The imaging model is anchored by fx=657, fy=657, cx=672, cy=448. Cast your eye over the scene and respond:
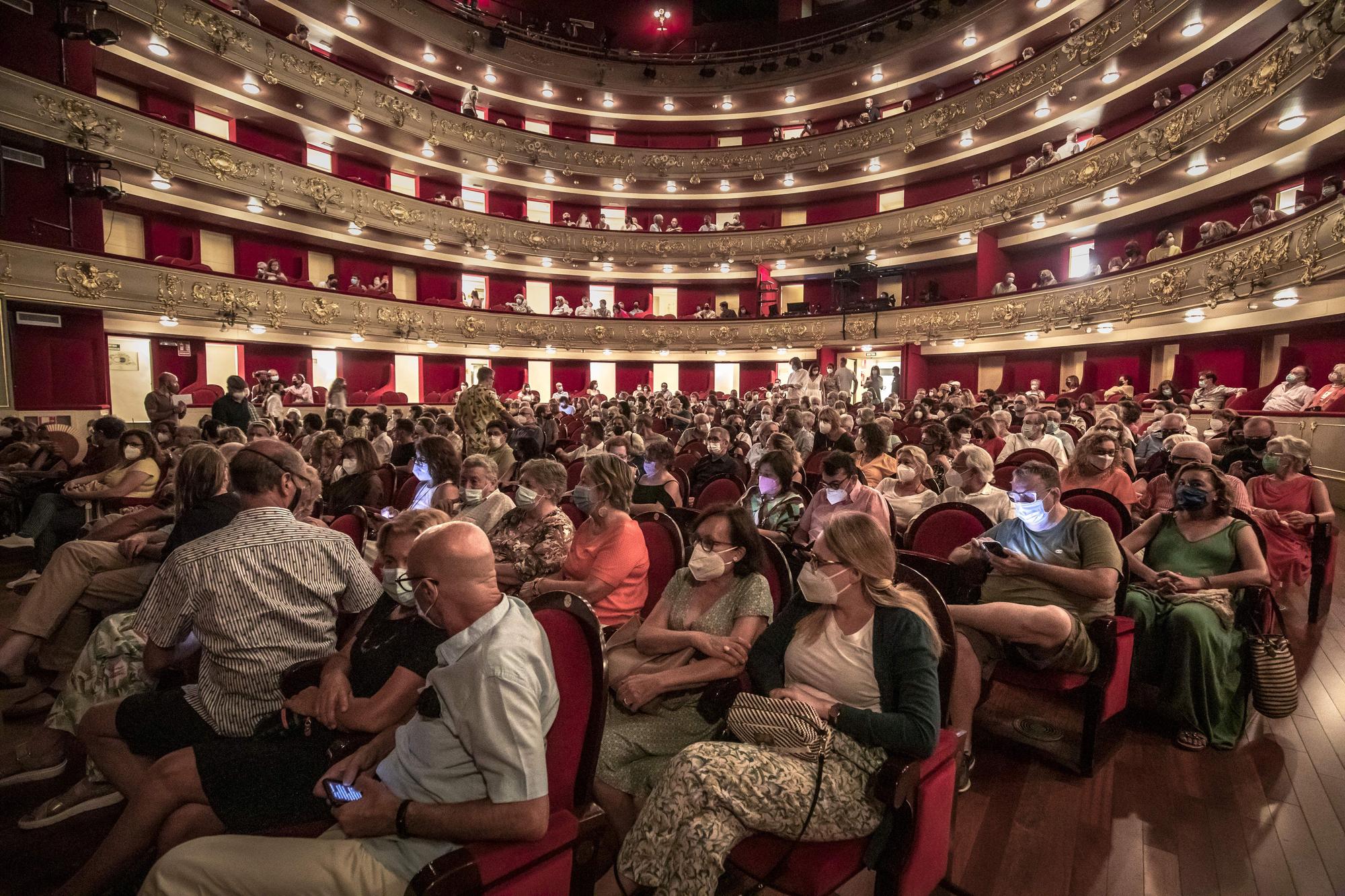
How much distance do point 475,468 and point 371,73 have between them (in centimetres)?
2109

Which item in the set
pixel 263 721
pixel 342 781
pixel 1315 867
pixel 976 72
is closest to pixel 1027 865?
pixel 1315 867

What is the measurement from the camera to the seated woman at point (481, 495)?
3.56 metres

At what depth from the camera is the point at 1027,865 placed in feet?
7.07

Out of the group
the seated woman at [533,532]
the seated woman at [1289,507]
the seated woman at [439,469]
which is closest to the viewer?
the seated woman at [533,532]

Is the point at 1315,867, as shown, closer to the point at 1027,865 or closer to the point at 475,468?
the point at 1027,865

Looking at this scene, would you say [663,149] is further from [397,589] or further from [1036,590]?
[397,589]

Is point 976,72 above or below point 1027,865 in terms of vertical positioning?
above

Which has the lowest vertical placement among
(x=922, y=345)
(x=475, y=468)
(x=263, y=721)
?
(x=263, y=721)

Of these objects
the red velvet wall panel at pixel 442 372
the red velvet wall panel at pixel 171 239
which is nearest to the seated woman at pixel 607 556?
the red velvet wall panel at pixel 171 239

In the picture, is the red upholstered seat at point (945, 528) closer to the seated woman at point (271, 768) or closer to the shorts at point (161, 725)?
the seated woman at point (271, 768)

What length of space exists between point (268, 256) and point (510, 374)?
759 centimetres

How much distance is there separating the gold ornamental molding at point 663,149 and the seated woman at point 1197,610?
13.9 m

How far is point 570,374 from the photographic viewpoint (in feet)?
76.6

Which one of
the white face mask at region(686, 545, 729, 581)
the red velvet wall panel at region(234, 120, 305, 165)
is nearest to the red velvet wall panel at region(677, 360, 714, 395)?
the red velvet wall panel at region(234, 120, 305, 165)
